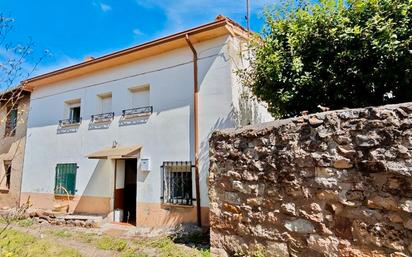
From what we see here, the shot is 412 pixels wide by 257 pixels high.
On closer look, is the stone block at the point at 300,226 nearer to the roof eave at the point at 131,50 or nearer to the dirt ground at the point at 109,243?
the dirt ground at the point at 109,243

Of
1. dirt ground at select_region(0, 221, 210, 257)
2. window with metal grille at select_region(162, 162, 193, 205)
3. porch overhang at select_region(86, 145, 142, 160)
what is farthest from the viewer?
porch overhang at select_region(86, 145, 142, 160)

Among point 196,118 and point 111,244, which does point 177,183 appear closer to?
point 196,118

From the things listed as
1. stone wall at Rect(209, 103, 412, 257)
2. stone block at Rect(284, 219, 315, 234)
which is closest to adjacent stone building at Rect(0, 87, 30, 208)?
stone wall at Rect(209, 103, 412, 257)

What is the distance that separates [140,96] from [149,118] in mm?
1394

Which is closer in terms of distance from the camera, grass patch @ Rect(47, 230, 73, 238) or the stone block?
the stone block

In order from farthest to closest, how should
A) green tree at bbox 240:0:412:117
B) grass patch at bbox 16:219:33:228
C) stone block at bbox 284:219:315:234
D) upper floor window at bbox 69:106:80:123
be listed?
1. upper floor window at bbox 69:106:80:123
2. grass patch at bbox 16:219:33:228
3. green tree at bbox 240:0:412:117
4. stone block at bbox 284:219:315:234

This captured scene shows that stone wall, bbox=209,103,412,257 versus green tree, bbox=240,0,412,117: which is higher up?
green tree, bbox=240,0,412,117

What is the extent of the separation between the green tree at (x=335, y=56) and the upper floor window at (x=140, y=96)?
5604 mm

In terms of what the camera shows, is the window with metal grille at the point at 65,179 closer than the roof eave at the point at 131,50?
No

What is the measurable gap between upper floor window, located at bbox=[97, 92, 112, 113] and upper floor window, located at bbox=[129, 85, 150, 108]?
1.60 meters

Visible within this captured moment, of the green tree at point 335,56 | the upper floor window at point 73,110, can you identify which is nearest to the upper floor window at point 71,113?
the upper floor window at point 73,110

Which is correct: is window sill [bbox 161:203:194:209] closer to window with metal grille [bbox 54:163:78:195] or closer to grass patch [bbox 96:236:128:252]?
grass patch [bbox 96:236:128:252]

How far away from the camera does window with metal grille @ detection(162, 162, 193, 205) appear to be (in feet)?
36.4

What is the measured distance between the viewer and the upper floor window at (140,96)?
12.9 metres
